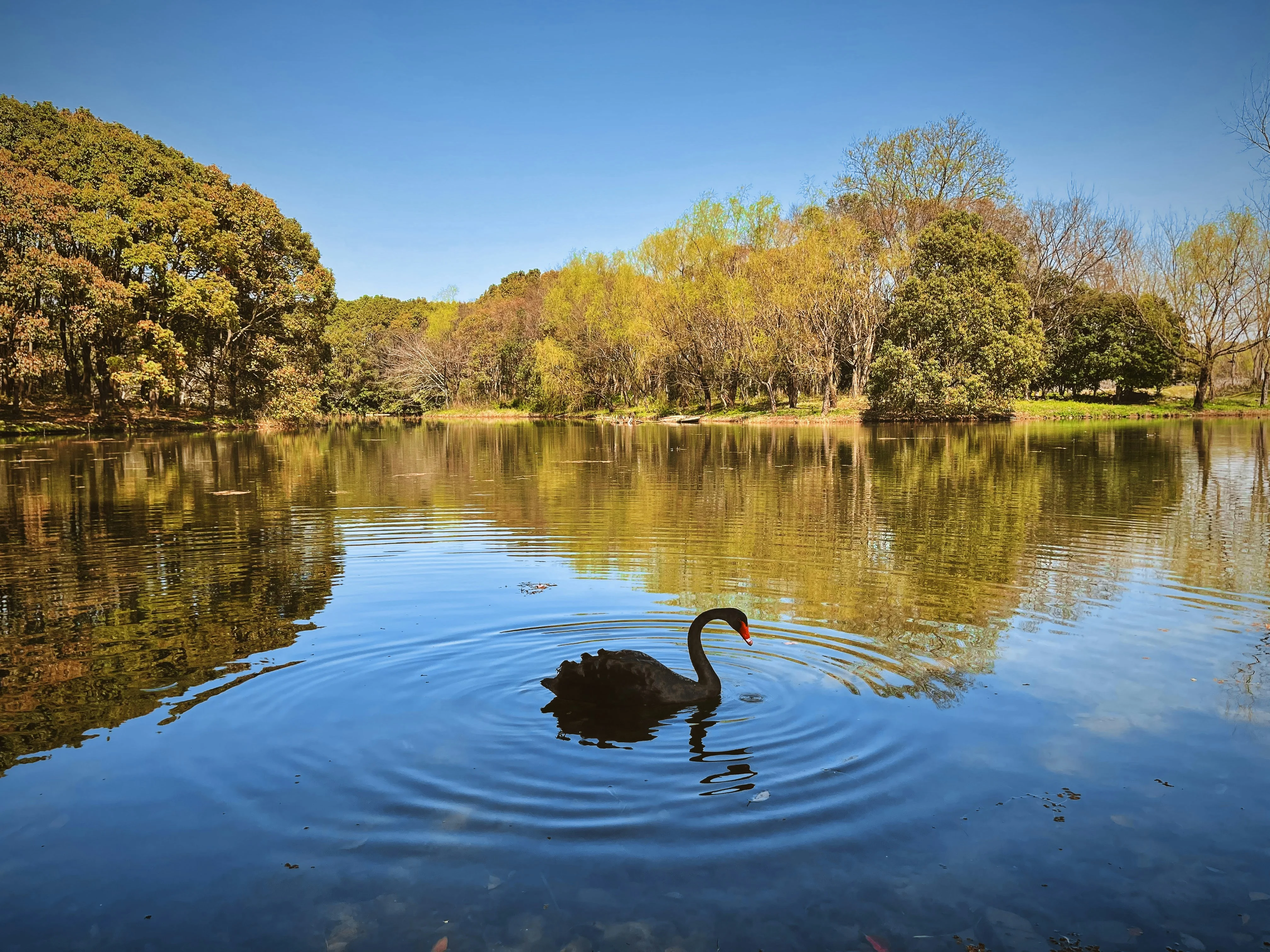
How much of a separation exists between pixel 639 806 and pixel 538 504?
51.1ft

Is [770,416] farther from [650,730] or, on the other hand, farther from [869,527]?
[650,730]

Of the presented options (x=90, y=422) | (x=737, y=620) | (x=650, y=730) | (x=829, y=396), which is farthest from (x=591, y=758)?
(x=90, y=422)

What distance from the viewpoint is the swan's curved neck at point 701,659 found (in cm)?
708

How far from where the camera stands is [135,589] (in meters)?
11.6

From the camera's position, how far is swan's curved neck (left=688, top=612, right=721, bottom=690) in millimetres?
7082

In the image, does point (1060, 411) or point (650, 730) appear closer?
point (650, 730)

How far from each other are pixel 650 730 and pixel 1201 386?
72293mm

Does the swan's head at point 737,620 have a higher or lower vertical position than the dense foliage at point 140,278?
lower

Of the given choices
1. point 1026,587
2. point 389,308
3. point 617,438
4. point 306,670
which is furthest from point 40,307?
point 389,308

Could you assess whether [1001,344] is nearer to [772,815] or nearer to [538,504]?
[538,504]

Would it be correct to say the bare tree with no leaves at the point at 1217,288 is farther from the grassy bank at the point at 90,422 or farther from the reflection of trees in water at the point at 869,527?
the grassy bank at the point at 90,422

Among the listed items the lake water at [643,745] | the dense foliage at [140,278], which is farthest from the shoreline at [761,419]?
the lake water at [643,745]

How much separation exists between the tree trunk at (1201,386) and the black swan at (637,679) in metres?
70.3

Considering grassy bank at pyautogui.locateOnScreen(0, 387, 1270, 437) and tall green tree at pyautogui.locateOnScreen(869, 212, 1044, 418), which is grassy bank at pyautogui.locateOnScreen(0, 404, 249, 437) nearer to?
grassy bank at pyautogui.locateOnScreen(0, 387, 1270, 437)
